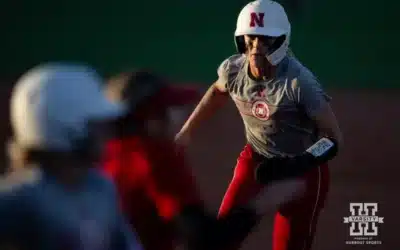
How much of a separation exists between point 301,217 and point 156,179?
7.32ft

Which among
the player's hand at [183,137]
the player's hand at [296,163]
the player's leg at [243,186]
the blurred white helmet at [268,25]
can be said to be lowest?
the player's leg at [243,186]

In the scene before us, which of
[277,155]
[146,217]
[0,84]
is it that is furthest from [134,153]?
[0,84]

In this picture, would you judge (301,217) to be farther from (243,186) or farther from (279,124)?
(279,124)

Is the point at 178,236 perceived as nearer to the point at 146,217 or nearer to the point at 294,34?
the point at 146,217

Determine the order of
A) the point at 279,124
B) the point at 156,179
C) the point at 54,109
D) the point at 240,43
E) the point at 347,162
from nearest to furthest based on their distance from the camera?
the point at 54,109
the point at 156,179
the point at 279,124
the point at 240,43
the point at 347,162

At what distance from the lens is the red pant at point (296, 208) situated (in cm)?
536

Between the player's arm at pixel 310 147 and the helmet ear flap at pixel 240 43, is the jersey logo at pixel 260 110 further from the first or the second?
the helmet ear flap at pixel 240 43

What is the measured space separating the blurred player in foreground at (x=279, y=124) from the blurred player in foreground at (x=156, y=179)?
1.78m

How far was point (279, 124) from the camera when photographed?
18.0 feet

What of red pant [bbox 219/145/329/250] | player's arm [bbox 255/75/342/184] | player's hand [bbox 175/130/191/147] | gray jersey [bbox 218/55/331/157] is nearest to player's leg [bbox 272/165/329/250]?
red pant [bbox 219/145/329/250]

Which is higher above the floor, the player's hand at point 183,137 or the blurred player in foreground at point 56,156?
the blurred player in foreground at point 56,156

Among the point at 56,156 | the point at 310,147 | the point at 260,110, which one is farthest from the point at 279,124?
the point at 56,156

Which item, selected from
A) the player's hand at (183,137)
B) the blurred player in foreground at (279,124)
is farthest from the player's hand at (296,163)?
the player's hand at (183,137)

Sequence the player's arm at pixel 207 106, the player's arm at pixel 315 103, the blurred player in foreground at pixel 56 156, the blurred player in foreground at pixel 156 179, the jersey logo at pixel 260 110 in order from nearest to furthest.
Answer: the blurred player in foreground at pixel 56 156 < the blurred player in foreground at pixel 156 179 < the player's arm at pixel 315 103 < the jersey logo at pixel 260 110 < the player's arm at pixel 207 106
